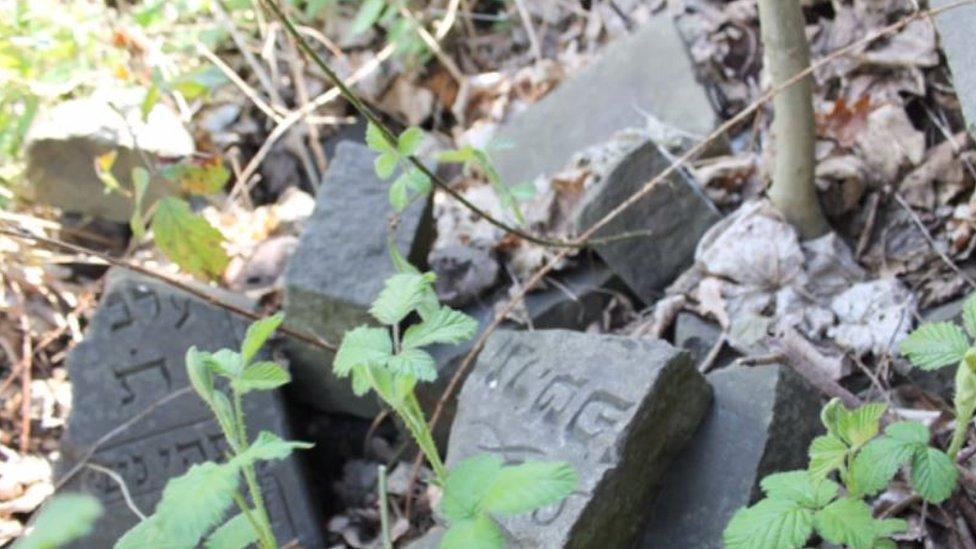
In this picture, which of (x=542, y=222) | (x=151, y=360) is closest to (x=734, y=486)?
(x=542, y=222)

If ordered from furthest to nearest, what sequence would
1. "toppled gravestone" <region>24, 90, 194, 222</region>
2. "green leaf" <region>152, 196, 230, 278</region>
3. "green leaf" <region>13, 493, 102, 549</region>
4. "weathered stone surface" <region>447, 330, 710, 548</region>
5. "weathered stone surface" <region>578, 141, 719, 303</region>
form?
"toppled gravestone" <region>24, 90, 194, 222</region> < "green leaf" <region>152, 196, 230, 278</region> < "weathered stone surface" <region>578, 141, 719, 303</region> < "weathered stone surface" <region>447, 330, 710, 548</region> < "green leaf" <region>13, 493, 102, 549</region>

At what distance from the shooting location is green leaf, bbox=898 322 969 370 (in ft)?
6.20

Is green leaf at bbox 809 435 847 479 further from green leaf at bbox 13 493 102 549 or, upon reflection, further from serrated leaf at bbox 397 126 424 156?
green leaf at bbox 13 493 102 549

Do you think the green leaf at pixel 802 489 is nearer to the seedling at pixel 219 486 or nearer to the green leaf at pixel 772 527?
the green leaf at pixel 772 527

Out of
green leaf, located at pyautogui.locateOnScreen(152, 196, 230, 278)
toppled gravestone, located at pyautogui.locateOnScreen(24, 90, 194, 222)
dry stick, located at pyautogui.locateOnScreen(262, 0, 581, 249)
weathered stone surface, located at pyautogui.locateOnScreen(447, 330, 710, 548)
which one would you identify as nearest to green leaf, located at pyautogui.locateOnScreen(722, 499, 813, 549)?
weathered stone surface, located at pyautogui.locateOnScreen(447, 330, 710, 548)

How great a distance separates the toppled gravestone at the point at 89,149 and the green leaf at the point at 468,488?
8.20 ft

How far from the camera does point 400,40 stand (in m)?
4.51

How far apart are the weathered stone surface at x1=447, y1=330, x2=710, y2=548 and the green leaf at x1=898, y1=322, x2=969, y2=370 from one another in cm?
48

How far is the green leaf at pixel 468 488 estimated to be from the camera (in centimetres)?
158

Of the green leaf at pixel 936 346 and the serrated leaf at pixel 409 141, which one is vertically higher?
the serrated leaf at pixel 409 141

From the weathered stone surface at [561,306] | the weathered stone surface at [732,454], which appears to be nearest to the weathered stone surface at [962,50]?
the weathered stone surface at [732,454]

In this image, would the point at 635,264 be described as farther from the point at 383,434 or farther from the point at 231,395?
the point at 231,395

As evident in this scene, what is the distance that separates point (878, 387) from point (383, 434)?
5.08 feet

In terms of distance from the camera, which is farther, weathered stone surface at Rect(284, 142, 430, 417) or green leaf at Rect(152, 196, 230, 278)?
green leaf at Rect(152, 196, 230, 278)
